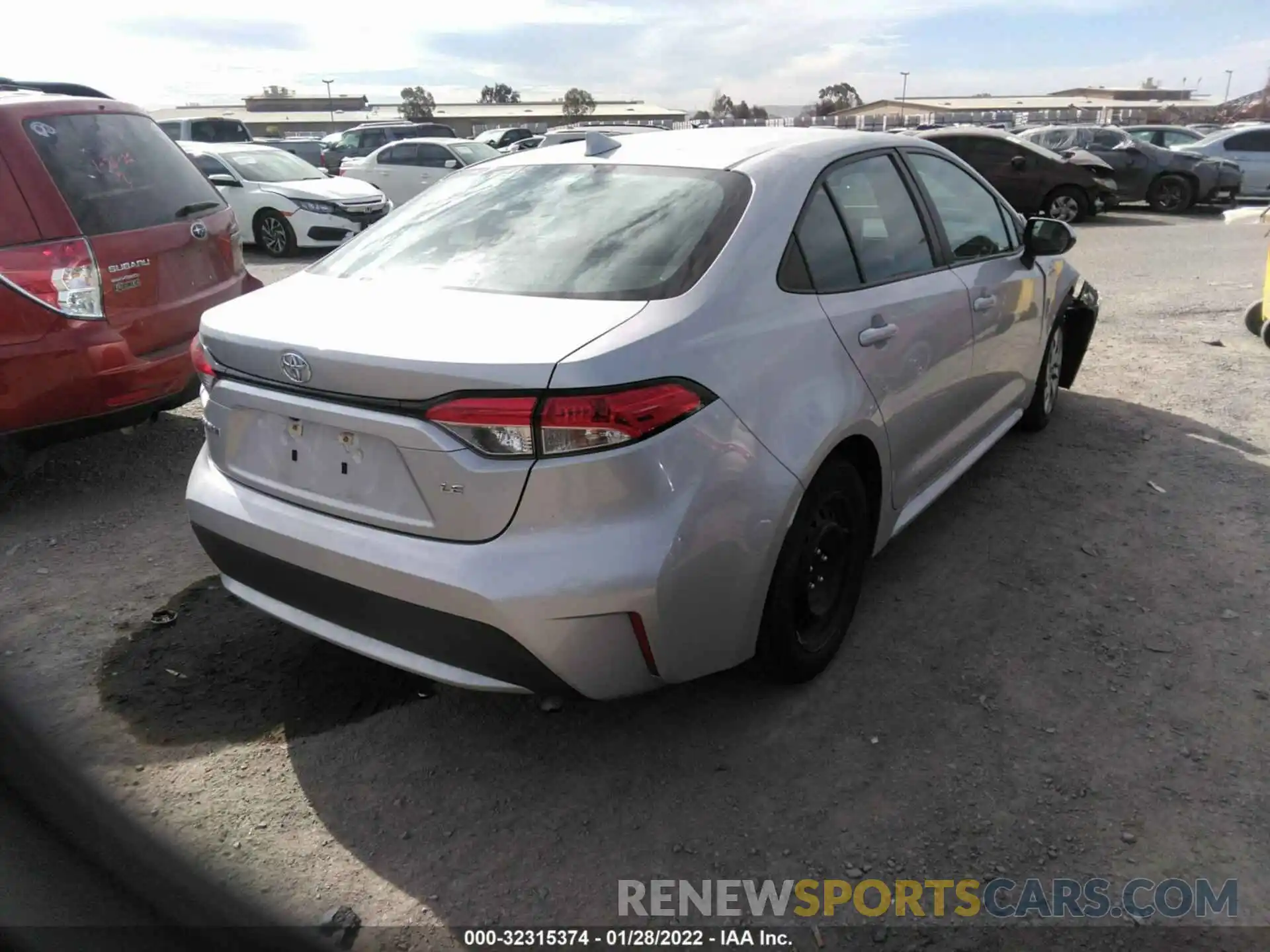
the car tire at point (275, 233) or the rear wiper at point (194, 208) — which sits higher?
the rear wiper at point (194, 208)

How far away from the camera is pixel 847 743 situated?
2.76 meters

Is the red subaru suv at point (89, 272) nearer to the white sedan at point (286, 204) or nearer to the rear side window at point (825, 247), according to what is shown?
the rear side window at point (825, 247)

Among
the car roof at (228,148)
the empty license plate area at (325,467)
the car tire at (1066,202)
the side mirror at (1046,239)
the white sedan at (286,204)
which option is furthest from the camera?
the car tire at (1066,202)

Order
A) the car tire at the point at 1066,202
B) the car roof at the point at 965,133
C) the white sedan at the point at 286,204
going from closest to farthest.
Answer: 1. the white sedan at the point at 286,204
2. the car roof at the point at 965,133
3. the car tire at the point at 1066,202

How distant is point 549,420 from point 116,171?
3.49m

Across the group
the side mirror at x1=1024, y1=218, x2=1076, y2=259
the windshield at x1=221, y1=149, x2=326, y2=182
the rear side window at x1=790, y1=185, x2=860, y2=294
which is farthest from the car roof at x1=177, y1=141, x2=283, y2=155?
the rear side window at x1=790, y1=185, x2=860, y2=294

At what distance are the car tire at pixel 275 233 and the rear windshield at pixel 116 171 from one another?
7.46 metres

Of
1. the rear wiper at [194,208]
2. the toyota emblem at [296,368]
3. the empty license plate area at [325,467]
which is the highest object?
the rear wiper at [194,208]

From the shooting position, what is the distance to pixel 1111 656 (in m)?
3.16

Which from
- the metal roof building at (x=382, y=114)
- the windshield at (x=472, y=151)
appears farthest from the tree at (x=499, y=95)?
the windshield at (x=472, y=151)

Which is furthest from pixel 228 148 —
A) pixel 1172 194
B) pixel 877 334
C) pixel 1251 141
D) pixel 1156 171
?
pixel 1251 141

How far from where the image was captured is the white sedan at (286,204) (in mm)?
12000

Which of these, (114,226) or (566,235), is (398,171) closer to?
(114,226)

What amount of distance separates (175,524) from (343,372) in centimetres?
245
